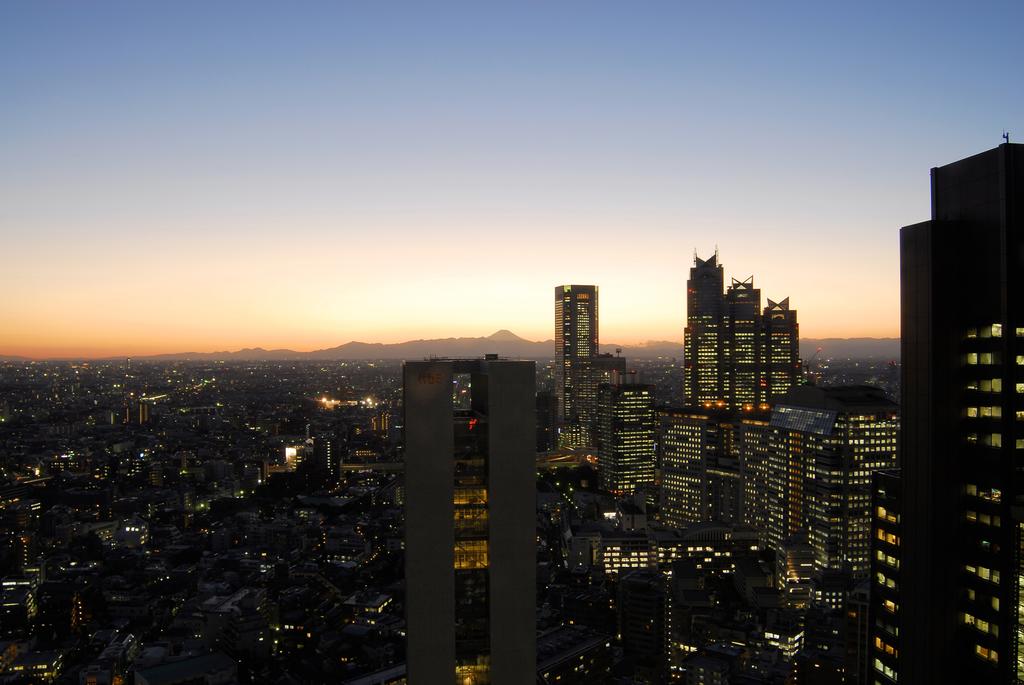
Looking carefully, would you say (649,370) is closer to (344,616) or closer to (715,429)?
(715,429)

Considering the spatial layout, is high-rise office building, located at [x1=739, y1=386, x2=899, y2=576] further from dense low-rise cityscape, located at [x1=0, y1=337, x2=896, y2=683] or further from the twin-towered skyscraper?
the twin-towered skyscraper

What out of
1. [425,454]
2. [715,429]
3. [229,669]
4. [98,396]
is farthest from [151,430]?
[425,454]

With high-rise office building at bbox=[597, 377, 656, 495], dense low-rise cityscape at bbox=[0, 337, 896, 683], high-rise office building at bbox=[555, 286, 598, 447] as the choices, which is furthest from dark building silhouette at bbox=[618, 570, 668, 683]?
high-rise office building at bbox=[555, 286, 598, 447]

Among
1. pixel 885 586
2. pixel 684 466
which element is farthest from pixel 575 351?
pixel 885 586

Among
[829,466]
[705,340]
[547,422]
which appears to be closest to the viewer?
[829,466]

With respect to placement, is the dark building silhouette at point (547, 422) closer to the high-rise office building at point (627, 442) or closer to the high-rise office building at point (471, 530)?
the high-rise office building at point (627, 442)

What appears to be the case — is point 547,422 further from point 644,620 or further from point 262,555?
point 644,620

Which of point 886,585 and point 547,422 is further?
point 547,422

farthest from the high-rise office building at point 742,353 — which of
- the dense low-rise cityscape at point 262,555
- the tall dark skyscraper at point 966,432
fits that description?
the tall dark skyscraper at point 966,432
